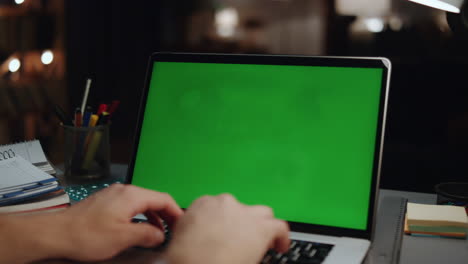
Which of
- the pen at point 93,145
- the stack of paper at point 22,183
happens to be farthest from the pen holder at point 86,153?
the stack of paper at point 22,183

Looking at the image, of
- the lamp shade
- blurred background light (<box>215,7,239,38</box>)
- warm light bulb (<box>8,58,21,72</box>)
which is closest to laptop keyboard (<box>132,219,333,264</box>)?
the lamp shade

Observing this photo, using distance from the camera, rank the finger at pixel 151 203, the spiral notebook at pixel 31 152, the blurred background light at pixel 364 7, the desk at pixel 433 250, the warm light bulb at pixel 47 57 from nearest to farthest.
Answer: the finger at pixel 151 203
the desk at pixel 433 250
the spiral notebook at pixel 31 152
the warm light bulb at pixel 47 57
the blurred background light at pixel 364 7

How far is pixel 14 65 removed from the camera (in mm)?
3340

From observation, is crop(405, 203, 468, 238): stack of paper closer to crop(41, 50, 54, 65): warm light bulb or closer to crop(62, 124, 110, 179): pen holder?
crop(62, 124, 110, 179): pen holder

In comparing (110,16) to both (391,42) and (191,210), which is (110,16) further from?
Answer: (191,210)

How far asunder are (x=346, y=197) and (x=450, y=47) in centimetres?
316

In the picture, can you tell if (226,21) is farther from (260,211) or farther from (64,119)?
(260,211)

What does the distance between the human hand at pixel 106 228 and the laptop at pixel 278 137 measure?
24cm

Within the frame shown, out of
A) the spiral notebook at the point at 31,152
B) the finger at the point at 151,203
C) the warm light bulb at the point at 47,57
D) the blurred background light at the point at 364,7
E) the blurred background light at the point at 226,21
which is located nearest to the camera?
the finger at the point at 151,203

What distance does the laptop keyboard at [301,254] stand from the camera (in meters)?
0.66

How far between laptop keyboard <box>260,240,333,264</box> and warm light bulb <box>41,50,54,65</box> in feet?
10.4

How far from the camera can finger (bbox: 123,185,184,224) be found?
0.62 metres

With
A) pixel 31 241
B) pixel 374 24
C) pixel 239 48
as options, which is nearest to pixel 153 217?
pixel 31 241

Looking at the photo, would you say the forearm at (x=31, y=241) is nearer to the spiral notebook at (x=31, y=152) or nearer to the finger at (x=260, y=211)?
the finger at (x=260, y=211)
